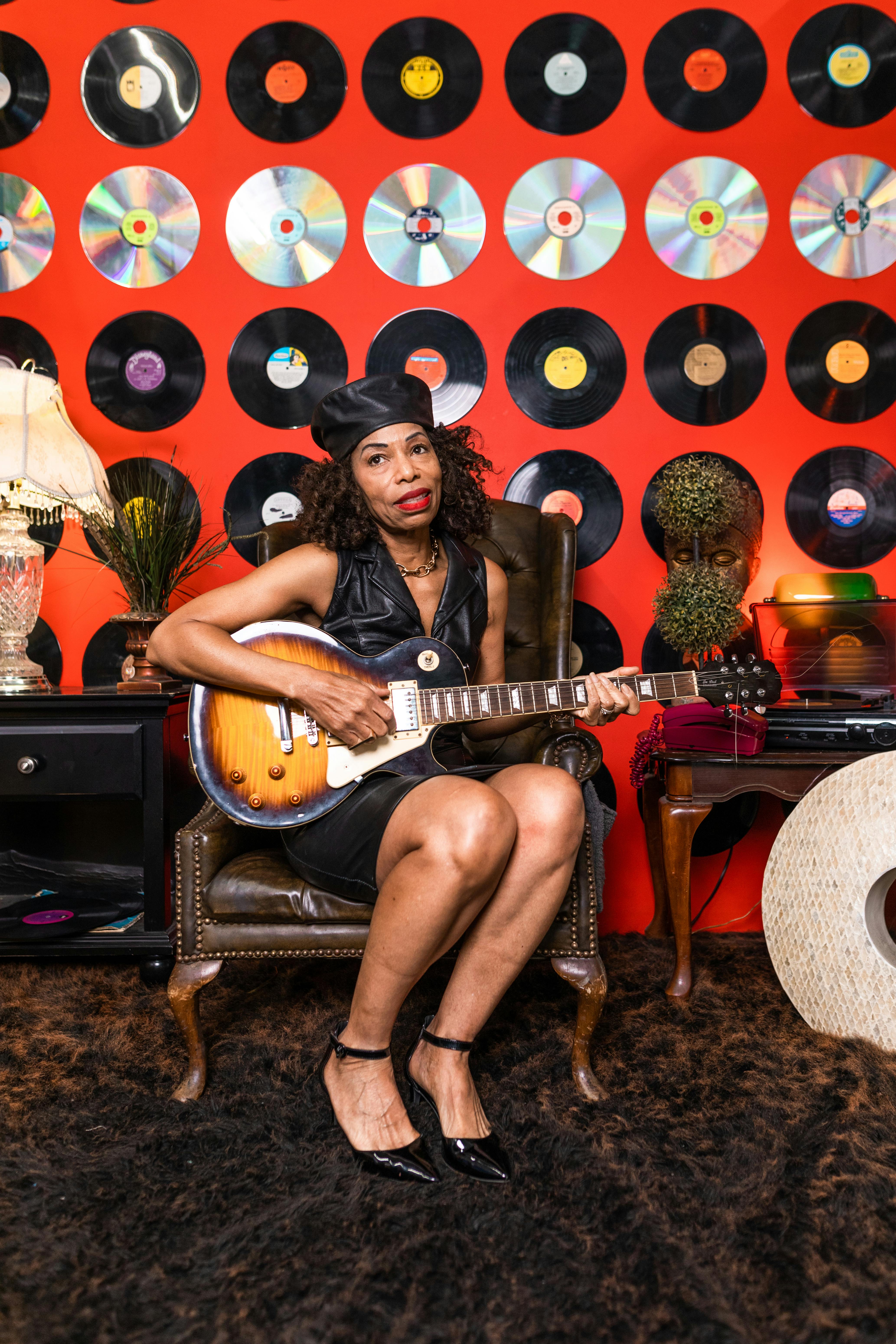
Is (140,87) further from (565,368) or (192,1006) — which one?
(192,1006)

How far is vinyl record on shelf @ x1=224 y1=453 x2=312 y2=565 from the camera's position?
2.75 m

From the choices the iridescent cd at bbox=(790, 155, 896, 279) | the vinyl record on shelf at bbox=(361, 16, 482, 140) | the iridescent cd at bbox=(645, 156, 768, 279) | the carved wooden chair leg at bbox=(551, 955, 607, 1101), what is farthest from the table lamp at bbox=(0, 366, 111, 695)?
the iridescent cd at bbox=(790, 155, 896, 279)

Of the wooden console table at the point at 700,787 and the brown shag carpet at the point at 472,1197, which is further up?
the wooden console table at the point at 700,787

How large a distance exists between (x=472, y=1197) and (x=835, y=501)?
7.75ft

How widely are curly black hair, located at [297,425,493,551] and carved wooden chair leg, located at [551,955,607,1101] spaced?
3.25 feet

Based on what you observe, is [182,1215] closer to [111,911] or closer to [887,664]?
[111,911]

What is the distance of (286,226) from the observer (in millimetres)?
2729

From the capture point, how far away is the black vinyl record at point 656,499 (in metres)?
2.75

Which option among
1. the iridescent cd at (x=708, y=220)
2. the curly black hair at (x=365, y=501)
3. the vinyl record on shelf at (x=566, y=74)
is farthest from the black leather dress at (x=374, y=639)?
the vinyl record on shelf at (x=566, y=74)

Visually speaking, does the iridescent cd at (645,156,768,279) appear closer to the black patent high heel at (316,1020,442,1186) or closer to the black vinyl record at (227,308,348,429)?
the black vinyl record at (227,308,348,429)

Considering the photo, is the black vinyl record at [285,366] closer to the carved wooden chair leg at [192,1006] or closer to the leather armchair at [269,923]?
the leather armchair at [269,923]

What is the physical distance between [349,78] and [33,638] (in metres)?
2.12

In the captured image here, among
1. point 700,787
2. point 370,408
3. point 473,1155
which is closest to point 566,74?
point 370,408

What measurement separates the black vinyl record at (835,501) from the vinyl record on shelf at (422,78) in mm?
1643
